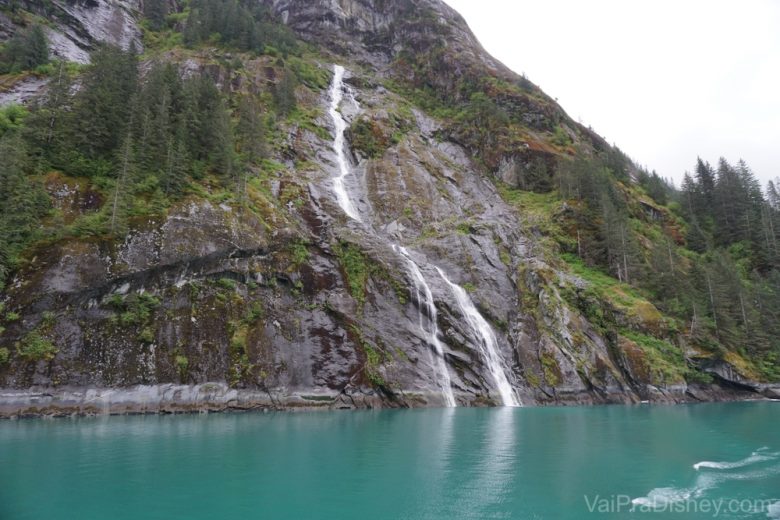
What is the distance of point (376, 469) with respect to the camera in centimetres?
1365

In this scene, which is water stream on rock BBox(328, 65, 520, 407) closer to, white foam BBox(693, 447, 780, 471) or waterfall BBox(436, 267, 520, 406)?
waterfall BBox(436, 267, 520, 406)

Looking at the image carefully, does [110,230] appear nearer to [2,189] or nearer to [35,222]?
[35,222]

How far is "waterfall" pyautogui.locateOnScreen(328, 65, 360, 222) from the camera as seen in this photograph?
153ft

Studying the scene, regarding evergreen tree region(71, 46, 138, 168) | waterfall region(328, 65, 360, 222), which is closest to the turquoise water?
evergreen tree region(71, 46, 138, 168)

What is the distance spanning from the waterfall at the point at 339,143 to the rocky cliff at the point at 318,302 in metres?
0.67

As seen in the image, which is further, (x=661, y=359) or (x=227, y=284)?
(x=661, y=359)

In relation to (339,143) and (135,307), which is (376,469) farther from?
(339,143)

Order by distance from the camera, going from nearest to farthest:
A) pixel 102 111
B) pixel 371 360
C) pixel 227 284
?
pixel 227 284 → pixel 371 360 → pixel 102 111

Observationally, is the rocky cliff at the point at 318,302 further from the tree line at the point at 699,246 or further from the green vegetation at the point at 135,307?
the tree line at the point at 699,246

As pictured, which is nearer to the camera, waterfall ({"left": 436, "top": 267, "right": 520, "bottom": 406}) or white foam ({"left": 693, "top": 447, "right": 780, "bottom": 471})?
white foam ({"left": 693, "top": 447, "right": 780, "bottom": 471})

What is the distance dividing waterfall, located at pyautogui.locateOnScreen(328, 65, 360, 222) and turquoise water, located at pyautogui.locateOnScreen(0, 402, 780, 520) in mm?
27076

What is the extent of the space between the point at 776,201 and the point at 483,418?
256 feet

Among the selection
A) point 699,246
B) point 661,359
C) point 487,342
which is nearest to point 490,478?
point 487,342

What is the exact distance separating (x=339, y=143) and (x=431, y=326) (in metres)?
32.0
